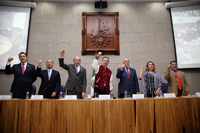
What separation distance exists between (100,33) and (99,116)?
10.5 ft

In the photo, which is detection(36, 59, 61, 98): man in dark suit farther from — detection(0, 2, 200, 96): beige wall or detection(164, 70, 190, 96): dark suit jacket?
detection(164, 70, 190, 96): dark suit jacket

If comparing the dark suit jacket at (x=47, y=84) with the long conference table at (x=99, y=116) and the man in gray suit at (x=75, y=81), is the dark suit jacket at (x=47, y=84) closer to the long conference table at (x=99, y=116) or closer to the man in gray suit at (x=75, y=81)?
the man in gray suit at (x=75, y=81)

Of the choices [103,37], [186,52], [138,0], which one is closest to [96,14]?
[103,37]

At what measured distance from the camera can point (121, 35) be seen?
4.62 metres

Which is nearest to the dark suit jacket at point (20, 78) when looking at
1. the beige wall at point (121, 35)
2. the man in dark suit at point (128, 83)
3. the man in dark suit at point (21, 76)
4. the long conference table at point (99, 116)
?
the man in dark suit at point (21, 76)

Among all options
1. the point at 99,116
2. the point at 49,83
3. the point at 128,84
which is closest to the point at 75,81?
the point at 49,83

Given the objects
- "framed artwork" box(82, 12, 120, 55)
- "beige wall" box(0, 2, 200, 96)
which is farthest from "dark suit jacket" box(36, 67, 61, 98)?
"framed artwork" box(82, 12, 120, 55)

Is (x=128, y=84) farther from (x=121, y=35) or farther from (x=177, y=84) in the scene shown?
(x=121, y=35)

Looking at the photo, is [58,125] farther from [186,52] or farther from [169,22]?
[169,22]

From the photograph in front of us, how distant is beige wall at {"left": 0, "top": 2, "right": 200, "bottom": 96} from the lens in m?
4.47

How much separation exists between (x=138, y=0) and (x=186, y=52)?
7.39ft

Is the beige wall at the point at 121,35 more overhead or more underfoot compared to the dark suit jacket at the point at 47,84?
more overhead

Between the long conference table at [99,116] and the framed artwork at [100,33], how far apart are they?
8.97ft

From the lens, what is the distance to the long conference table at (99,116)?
1.79m
